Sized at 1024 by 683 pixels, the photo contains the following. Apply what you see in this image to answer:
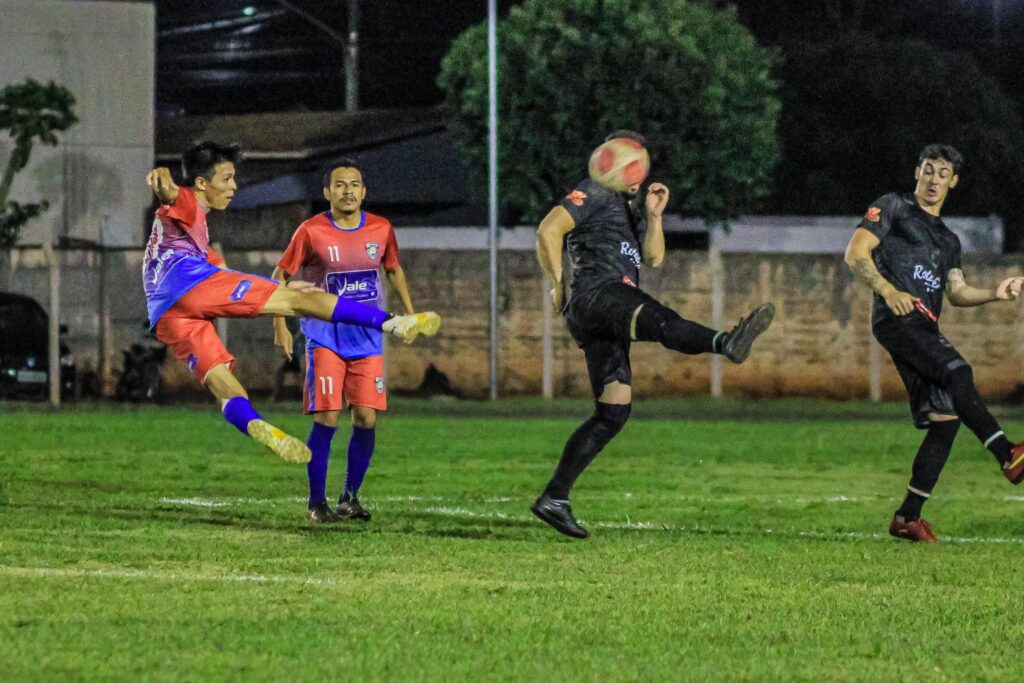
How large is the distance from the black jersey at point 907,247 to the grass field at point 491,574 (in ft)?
4.78

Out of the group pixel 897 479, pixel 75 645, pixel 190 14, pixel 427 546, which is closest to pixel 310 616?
pixel 75 645

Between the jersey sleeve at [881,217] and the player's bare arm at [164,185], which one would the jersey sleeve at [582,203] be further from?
the player's bare arm at [164,185]

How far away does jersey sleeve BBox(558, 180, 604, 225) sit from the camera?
10.4m

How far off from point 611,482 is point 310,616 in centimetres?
795

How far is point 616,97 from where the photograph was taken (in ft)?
130

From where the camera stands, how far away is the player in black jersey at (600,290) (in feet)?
33.2

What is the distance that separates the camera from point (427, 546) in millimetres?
9898

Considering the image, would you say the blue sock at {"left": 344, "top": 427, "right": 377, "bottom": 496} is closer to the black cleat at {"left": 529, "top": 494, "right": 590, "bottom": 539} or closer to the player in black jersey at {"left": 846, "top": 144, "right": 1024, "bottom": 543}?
the black cleat at {"left": 529, "top": 494, "right": 590, "bottom": 539}

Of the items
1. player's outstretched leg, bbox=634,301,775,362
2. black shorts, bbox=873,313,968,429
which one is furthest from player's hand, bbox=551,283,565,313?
black shorts, bbox=873,313,968,429

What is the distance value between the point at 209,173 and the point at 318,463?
1.89 meters

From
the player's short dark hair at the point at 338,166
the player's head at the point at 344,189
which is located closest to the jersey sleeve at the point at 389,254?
the player's head at the point at 344,189

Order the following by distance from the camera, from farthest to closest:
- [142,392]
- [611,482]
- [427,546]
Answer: [142,392]
[611,482]
[427,546]

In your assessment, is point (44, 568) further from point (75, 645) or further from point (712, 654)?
point (712, 654)

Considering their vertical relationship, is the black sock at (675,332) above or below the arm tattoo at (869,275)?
below
